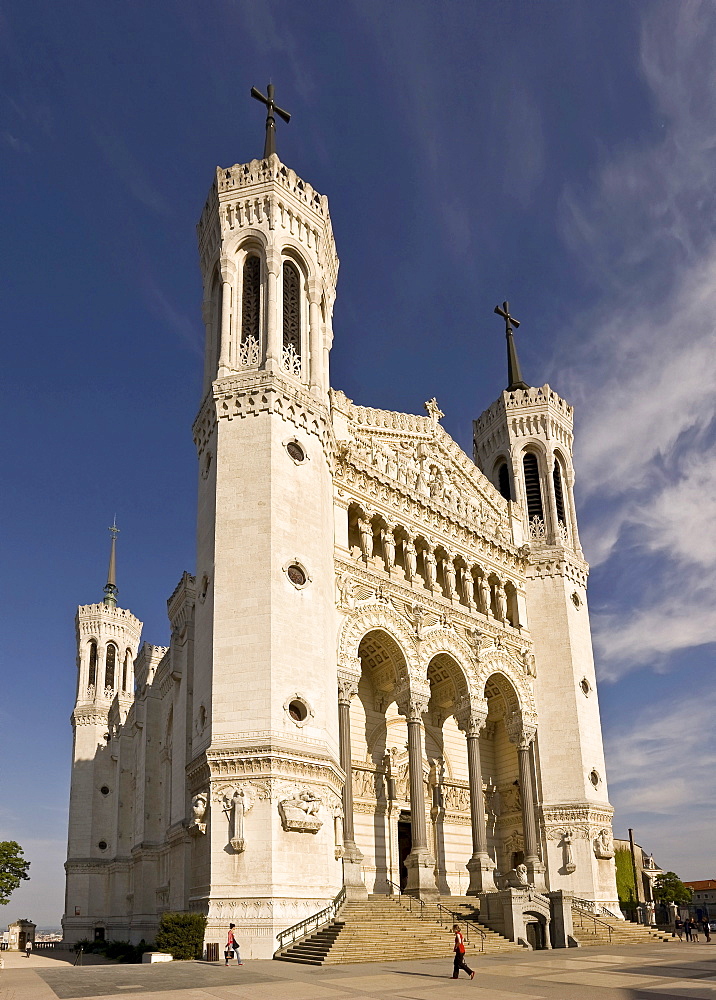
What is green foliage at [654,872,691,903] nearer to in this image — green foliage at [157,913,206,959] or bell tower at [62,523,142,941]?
bell tower at [62,523,142,941]

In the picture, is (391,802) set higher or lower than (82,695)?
lower

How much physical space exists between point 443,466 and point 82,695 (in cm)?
3993

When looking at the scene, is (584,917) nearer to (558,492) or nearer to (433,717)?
(433,717)

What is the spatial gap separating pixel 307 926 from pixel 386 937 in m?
2.33

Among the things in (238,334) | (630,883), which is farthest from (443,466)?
(630,883)

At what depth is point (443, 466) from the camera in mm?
41469

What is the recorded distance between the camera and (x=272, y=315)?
110 feet

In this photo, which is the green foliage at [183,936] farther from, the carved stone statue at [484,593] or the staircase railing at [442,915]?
the carved stone statue at [484,593]

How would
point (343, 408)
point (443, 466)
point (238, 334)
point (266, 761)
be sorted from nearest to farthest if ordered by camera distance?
point (266, 761), point (238, 334), point (343, 408), point (443, 466)

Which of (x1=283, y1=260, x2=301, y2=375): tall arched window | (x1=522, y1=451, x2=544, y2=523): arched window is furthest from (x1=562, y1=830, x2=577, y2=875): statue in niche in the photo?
(x1=283, y1=260, x2=301, y2=375): tall arched window

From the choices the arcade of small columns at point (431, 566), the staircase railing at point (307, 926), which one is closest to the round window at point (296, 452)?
the arcade of small columns at point (431, 566)

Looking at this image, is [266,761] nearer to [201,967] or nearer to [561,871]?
[201,967]

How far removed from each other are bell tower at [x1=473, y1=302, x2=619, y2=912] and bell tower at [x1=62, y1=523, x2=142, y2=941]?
28.2 meters

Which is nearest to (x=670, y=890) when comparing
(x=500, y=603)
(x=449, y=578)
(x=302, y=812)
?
(x=500, y=603)
